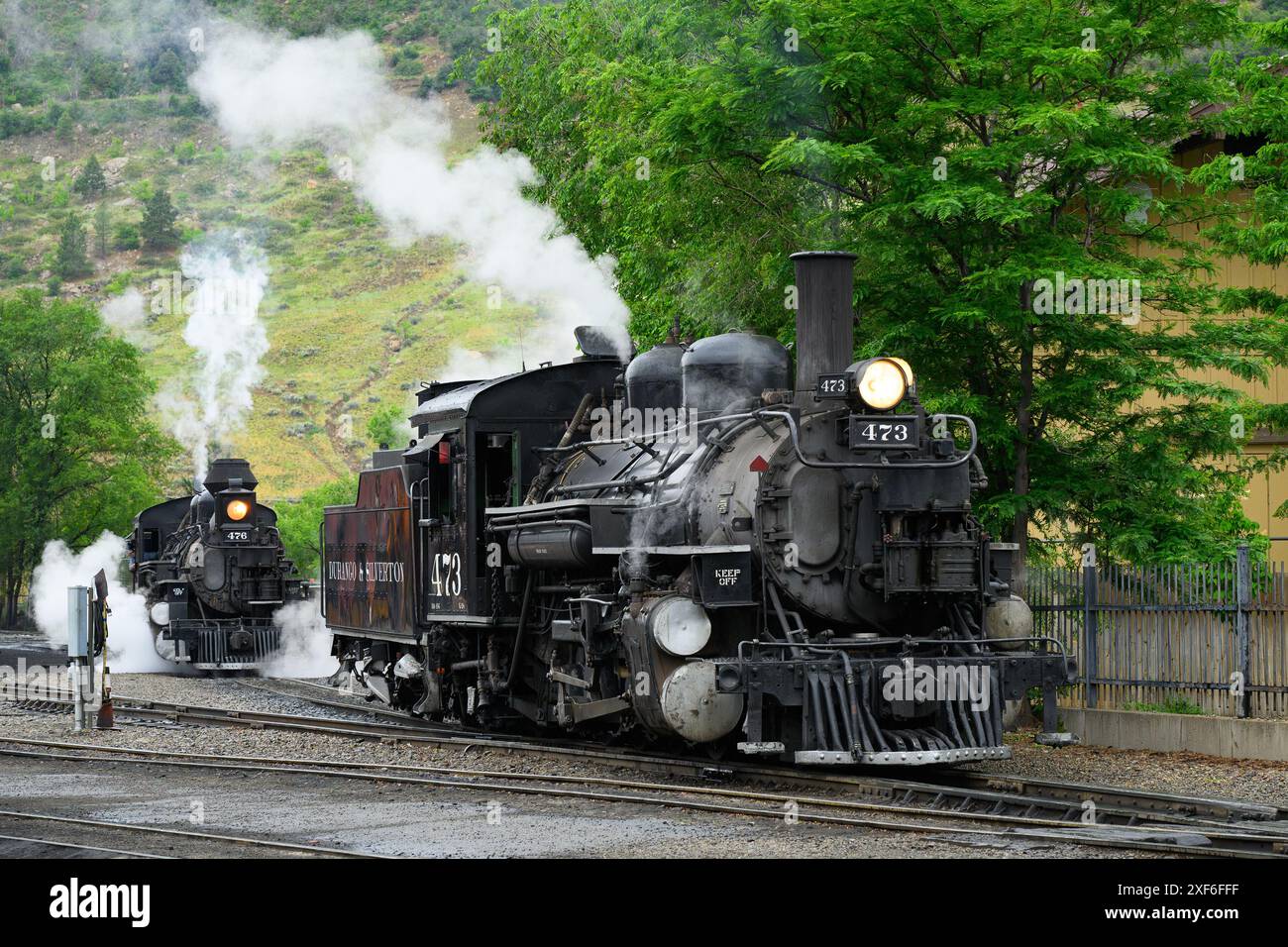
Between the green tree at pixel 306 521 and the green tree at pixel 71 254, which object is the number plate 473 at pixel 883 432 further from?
the green tree at pixel 71 254

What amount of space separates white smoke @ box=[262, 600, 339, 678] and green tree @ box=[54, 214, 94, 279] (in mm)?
80446

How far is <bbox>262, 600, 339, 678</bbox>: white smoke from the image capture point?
2822cm

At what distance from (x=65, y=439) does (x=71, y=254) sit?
54049mm

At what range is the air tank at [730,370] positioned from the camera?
1266cm

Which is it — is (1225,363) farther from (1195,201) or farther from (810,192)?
(810,192)

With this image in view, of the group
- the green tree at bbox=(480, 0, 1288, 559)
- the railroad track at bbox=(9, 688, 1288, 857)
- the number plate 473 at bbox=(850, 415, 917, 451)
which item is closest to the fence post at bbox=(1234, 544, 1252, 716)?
the green tree at bbox=(480, 0, 1288, 559)

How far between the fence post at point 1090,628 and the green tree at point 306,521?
4246cm

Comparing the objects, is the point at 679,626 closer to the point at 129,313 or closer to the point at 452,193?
the point at 452,193

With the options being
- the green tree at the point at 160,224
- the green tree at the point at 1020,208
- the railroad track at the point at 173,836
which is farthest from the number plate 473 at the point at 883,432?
the green tree at the point at 160,224

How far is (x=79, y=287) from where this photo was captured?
101 metres

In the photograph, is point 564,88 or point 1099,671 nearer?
point 1099,671
